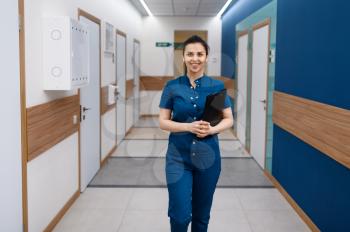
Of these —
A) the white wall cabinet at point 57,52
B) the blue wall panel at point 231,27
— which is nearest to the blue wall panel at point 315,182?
the white wall cabinet at point 57,52

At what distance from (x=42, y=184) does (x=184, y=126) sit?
4.97 feet

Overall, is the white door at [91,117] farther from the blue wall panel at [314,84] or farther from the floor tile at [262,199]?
the blue wall panel at [314,84]

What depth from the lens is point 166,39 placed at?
10539mm

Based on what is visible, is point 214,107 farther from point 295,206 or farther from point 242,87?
point 242,87

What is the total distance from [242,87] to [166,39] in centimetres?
390

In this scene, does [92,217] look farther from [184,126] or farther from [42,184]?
[184,126]

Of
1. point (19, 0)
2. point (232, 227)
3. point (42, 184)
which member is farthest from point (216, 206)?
point (19, 0)

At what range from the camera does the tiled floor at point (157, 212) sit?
135 inches

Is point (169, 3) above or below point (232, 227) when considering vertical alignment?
above

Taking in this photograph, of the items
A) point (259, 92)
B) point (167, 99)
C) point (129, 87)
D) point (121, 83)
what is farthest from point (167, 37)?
point (167, 99)

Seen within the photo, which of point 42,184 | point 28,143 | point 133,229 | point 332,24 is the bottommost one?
point 133,229

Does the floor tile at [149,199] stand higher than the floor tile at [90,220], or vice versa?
the floor tile at [149,199]

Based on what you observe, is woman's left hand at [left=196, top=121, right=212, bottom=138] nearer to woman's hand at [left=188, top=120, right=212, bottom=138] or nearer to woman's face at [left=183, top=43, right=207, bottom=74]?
woman's hand at [left=188, top=120, right=212, bottom=138]

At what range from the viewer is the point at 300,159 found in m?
3.71
